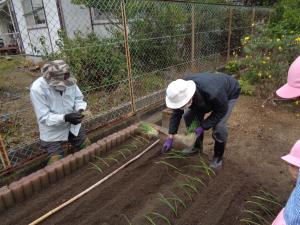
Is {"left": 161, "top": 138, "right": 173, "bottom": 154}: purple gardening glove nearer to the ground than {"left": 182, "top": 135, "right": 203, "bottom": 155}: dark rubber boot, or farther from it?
farther from it

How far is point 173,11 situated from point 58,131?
3.77m

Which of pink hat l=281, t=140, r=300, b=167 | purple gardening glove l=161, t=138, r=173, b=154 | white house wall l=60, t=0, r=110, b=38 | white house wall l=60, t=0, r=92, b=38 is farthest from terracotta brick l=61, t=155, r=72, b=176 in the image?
white house wall l=60, t=0, r=92, b=38

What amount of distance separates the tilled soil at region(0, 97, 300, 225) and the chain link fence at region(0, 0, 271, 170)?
2.88 ft

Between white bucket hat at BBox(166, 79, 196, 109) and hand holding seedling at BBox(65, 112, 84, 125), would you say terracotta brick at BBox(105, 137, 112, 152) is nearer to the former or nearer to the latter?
hand holding seedling at BBox(65, 112, 84, 125)

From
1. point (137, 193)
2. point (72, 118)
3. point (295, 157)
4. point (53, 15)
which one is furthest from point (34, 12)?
point (295, 157)

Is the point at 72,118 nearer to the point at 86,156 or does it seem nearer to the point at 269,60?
the point at 86,156

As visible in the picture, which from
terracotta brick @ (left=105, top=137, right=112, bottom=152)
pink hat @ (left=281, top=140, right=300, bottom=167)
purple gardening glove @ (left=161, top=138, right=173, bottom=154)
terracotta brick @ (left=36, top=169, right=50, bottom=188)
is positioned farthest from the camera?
terracotta brick @ (left=105, top=137, right=112, bottom=152)

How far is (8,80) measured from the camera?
6457 mm

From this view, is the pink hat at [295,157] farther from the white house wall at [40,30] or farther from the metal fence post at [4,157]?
the white house wall at [40,30]

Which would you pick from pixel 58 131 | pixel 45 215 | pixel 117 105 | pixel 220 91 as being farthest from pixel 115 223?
pixel 117 105

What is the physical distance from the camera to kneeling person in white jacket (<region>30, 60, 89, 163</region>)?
2.63 metres

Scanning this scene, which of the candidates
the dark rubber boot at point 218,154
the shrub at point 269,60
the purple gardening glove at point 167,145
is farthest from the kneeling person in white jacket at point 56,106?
the shrub at point 269,60

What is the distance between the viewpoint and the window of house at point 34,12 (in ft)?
27.8

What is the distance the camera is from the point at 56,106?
2824 mm
